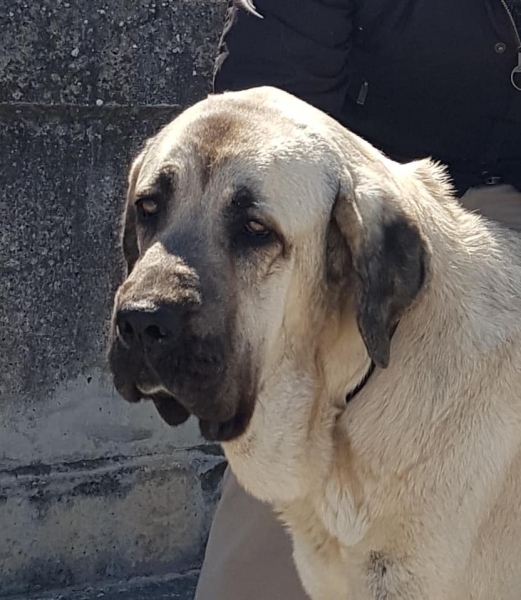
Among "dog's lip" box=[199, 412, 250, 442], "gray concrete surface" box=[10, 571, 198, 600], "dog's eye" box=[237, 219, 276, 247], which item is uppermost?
"dog's eye" box=[237, 219, 276, 247]

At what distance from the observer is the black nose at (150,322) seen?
2.47 metres

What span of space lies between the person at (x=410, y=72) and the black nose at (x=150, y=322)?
0.91 metres

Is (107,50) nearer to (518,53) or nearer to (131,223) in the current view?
(131,223)

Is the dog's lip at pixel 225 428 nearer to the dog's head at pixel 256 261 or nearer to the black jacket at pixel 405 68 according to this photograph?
the dog's head at pixel 256 261

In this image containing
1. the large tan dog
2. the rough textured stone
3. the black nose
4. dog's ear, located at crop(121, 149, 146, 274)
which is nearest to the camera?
the black nose

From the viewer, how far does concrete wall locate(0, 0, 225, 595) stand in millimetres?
4273

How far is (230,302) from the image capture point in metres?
2.62

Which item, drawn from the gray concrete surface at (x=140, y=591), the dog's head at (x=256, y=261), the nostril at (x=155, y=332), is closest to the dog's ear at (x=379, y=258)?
the dog's head at (x=256, y=261)

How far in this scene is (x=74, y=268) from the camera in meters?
4.41

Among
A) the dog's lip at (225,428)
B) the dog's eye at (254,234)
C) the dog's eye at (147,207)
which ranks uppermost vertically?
the dog's eye at (254,234)

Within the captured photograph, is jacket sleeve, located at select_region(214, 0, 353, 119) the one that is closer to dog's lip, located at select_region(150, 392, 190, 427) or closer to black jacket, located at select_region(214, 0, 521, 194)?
black jacket, located at select_region(214, 0, 521, 194)

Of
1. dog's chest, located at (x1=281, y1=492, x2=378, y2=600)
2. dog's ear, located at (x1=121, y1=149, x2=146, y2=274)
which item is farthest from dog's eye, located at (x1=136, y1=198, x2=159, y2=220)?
dog's chest, located at (x1=281, y1=492, x2=378, y2=600)

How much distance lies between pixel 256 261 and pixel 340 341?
0.99 feet

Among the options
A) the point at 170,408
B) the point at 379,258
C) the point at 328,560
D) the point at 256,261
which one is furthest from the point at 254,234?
the point at 328,560
